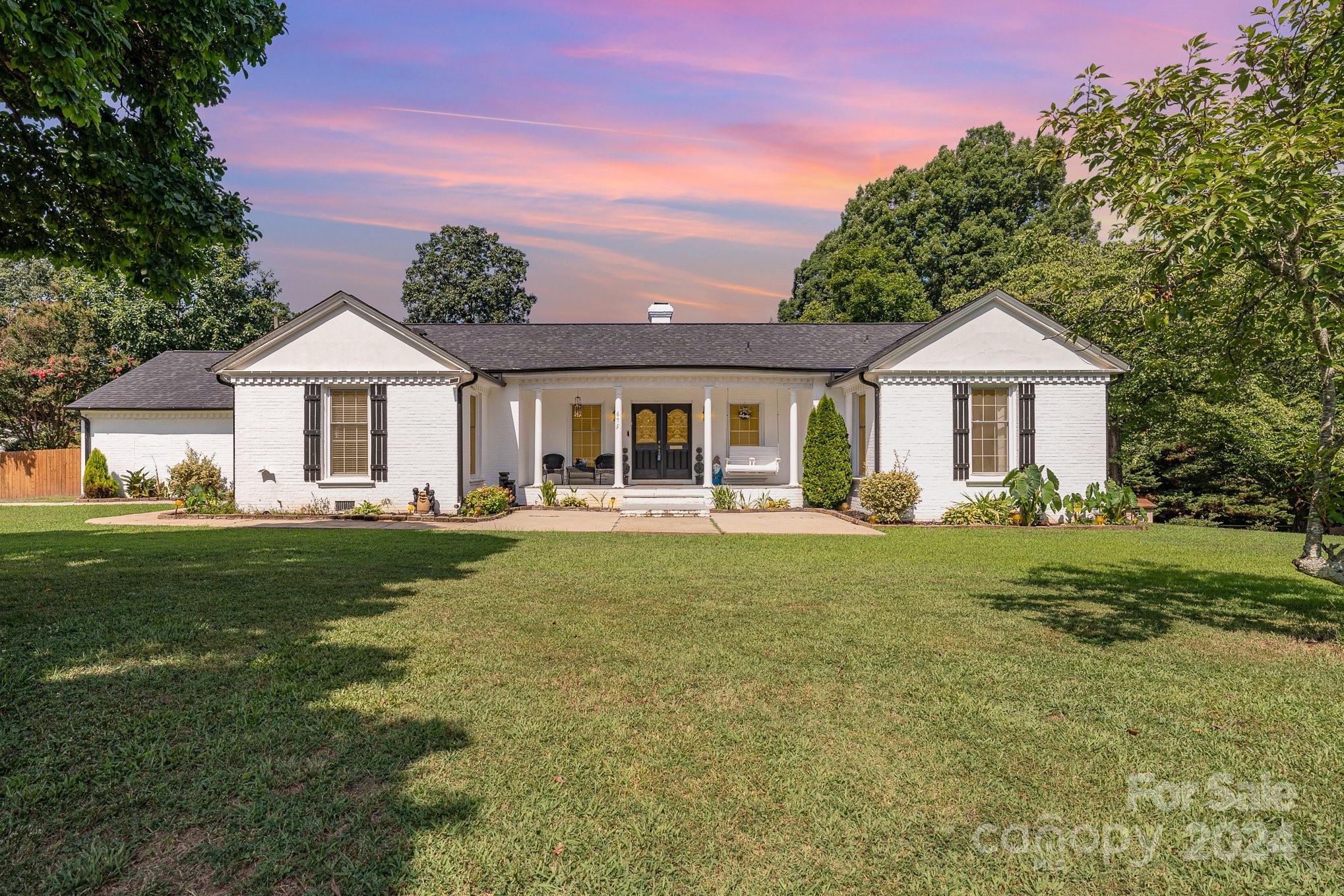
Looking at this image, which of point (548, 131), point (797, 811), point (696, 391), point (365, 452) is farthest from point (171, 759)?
point (696, 391)

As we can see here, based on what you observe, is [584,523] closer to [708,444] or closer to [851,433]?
[708,444]

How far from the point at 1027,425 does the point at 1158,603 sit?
8.61 m

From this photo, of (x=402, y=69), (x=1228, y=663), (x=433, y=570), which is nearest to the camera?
(x=1228, y=663)

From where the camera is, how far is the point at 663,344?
19672 mm

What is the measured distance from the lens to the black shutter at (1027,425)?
15188 mm

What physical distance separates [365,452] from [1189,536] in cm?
1738

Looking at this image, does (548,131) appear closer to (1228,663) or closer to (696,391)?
(696,391)

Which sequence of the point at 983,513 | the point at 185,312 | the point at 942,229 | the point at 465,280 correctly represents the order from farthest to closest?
1. the point at 465,280
2. the point at 942,229
3. the point at 185,312
4. the point at 983,513

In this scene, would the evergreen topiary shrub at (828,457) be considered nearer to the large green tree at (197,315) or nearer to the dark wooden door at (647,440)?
the dark wooden door at (647,440)

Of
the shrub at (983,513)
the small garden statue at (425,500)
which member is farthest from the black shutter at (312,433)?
the shrub at (983,513)

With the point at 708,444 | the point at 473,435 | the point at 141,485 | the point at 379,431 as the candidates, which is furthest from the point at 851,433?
the point at 141,485

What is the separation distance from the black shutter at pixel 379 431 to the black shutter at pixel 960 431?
1285cm

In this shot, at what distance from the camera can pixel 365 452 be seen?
16031 millimetres

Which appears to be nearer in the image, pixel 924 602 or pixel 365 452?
pixel 924 602
